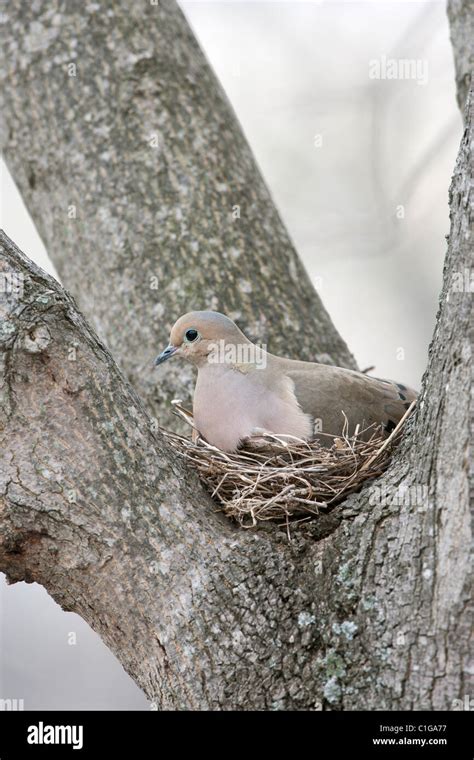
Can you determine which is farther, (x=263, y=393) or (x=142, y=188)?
(x=142, y=188)

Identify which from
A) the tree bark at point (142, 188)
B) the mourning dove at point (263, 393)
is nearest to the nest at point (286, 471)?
the mourning dove at point (263, 393)

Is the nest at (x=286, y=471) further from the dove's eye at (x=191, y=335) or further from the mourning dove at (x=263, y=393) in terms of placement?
the dove's eye at (x=191, y=335)

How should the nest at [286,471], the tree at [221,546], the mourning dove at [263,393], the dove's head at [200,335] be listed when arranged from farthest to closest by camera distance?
1. the dove's head at [200,335]
2. the mourning dove at [263,393]
3. the nest at [286,471]
4. the tree at [221,546]

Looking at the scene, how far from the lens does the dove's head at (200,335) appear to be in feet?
11.8

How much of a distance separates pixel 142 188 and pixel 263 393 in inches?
40.4

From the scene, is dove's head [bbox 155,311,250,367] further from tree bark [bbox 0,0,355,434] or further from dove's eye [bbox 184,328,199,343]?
tree bark [bbox 0,0,355,434]

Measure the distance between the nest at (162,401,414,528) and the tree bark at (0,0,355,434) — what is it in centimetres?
55

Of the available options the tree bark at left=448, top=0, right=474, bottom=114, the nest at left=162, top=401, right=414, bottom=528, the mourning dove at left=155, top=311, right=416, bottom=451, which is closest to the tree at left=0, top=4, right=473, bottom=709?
the nest at left=162, top=401, right=414, bottom=528

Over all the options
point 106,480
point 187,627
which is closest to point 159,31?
point 106,480

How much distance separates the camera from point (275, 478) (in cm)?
306

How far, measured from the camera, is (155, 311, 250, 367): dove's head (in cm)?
360

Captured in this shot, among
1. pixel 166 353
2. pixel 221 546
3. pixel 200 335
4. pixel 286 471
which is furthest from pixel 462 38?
pixel 221 546

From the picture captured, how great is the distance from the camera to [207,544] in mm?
2529

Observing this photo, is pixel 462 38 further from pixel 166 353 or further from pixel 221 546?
pixel 221 546
